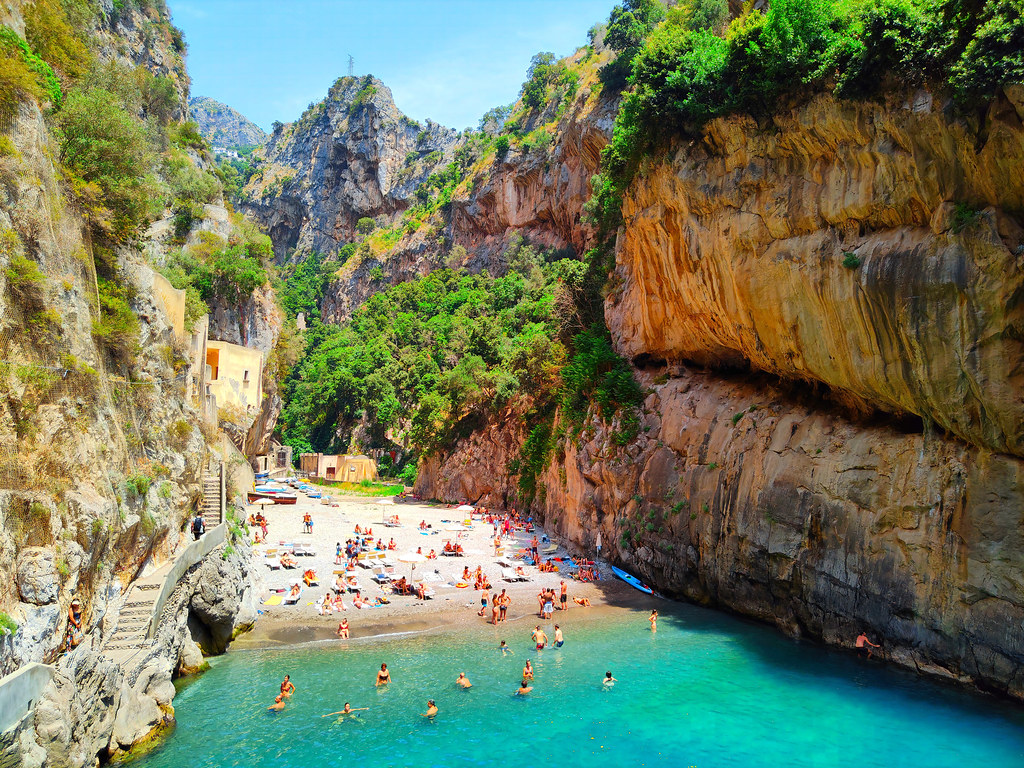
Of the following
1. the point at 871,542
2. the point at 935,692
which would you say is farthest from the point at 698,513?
the point at 935,692

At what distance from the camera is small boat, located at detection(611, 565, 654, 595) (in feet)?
83.5

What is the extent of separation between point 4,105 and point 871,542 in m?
21.7

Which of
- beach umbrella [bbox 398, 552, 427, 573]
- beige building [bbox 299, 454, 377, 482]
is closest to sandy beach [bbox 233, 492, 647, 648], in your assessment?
beach umbrella [bbox 398, 552, 427, 573]

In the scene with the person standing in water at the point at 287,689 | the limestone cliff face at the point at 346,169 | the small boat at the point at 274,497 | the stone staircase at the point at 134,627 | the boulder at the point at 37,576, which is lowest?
the person standing in water at the point at 287,689

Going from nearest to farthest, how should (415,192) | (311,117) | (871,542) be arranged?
1. (871,542)
2. (415,192)
3. (311,117)

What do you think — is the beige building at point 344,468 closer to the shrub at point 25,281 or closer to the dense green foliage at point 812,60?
the dense green foliage at point 812,60

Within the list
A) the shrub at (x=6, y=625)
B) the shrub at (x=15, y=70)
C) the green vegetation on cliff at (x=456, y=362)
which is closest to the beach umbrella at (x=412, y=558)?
the green vegetation on cliff at (x=456, y=362)

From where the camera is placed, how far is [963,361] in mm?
14648

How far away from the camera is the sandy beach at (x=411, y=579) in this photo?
71.4 feet

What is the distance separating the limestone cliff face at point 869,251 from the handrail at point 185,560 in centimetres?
1736

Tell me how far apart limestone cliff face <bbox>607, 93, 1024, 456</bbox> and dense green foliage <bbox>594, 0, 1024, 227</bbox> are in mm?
633

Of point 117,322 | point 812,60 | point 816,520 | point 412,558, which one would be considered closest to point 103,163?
point 117,322

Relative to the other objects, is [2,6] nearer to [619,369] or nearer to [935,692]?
[619,369]

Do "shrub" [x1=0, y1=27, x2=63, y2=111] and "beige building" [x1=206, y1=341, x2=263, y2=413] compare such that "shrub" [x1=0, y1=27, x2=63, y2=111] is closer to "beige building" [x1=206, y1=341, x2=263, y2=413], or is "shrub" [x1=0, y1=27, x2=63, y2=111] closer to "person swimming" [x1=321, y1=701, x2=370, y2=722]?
"person swimming" [x1=321, y1=701, x2=370, y2=722]
